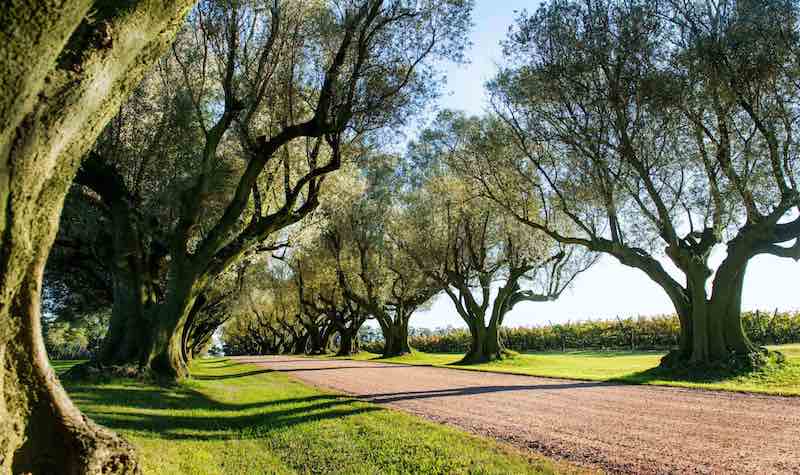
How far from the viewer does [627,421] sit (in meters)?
9.61

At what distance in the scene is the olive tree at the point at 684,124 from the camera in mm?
16531

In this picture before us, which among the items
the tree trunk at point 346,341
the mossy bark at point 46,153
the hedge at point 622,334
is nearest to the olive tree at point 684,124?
the mossy bark at point 46,153

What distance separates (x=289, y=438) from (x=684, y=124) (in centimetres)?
1814

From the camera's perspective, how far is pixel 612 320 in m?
50.2

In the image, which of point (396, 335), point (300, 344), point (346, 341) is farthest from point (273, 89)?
point (300, 344)

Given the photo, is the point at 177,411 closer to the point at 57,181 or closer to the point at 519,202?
the point at 57,181

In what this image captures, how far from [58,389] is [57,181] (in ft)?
6.65

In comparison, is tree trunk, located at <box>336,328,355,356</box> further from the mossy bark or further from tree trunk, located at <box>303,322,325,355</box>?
the mossy bark

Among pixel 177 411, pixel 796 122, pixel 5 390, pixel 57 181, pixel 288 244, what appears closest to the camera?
pixel 57 181

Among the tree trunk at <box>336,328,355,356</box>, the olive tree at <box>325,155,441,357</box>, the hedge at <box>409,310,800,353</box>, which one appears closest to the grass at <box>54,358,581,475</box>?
the olive tree at <box>325,155,441,357</box>

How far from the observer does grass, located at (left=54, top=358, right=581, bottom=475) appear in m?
6.69

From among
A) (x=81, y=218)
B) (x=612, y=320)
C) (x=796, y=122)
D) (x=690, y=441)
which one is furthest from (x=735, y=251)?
(x=612, y=320)

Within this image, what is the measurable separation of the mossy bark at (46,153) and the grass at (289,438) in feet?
5.75

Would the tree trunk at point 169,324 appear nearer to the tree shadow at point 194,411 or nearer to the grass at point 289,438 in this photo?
the tree shadow at point 194,411
